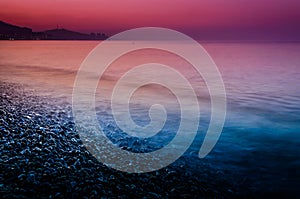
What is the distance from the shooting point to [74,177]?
1161cm

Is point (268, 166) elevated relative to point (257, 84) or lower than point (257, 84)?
lower

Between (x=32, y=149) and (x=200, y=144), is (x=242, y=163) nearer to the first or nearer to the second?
(x=200, y=144)

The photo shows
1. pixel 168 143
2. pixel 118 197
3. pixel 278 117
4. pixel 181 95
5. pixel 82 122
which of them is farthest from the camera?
pixel 181 95

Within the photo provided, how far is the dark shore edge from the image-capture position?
10.7 m

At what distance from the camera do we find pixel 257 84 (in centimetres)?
4612

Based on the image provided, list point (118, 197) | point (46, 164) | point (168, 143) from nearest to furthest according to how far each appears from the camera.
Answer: point (118, 197) < point (46, 164) < point (168, 143)

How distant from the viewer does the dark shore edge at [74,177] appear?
35.2ft

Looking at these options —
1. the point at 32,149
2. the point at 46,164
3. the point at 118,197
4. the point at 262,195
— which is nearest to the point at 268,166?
the point at 262,195

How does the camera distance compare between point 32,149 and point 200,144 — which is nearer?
point 32,149

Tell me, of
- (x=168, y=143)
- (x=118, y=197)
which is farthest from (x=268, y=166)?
(x=118, y=197)

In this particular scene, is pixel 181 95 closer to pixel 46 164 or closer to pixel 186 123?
pixel 186 123

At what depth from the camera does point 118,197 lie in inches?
413

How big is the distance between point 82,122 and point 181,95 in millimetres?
18239

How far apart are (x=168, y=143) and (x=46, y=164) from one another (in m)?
7.48
